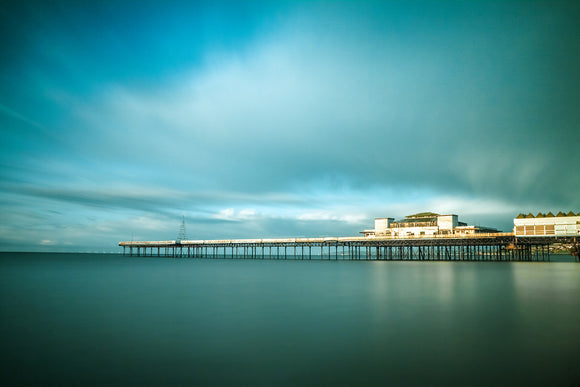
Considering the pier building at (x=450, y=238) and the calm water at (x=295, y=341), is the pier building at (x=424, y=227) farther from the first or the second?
the calm water at (x=295, y=341)

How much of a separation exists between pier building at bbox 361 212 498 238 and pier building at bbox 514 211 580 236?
1046 cm

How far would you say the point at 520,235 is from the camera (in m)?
53.8

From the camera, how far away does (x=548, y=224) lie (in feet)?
173

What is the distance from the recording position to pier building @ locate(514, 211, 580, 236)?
50688 mm

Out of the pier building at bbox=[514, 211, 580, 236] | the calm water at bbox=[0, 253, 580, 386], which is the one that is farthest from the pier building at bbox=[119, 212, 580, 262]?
the calm water at bbox=[0, 253, 580, 386]

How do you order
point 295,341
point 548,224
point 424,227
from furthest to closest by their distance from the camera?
1. point 424,227
2. point 548,224
3. point 295,341

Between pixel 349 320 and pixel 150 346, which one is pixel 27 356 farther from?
pixel 349 320

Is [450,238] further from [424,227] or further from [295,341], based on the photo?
[295,341]

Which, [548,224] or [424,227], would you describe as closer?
[548,224]

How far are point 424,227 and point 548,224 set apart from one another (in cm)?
2135

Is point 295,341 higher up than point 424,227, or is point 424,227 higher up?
point 424,227

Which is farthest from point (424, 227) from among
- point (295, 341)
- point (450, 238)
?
point (295, 341)

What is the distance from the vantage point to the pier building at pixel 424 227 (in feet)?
219

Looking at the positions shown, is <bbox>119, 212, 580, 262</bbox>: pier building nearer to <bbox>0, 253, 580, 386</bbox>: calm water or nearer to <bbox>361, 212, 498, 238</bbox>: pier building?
<bbox>361, 212, 498, 238</bbox>: pier building
